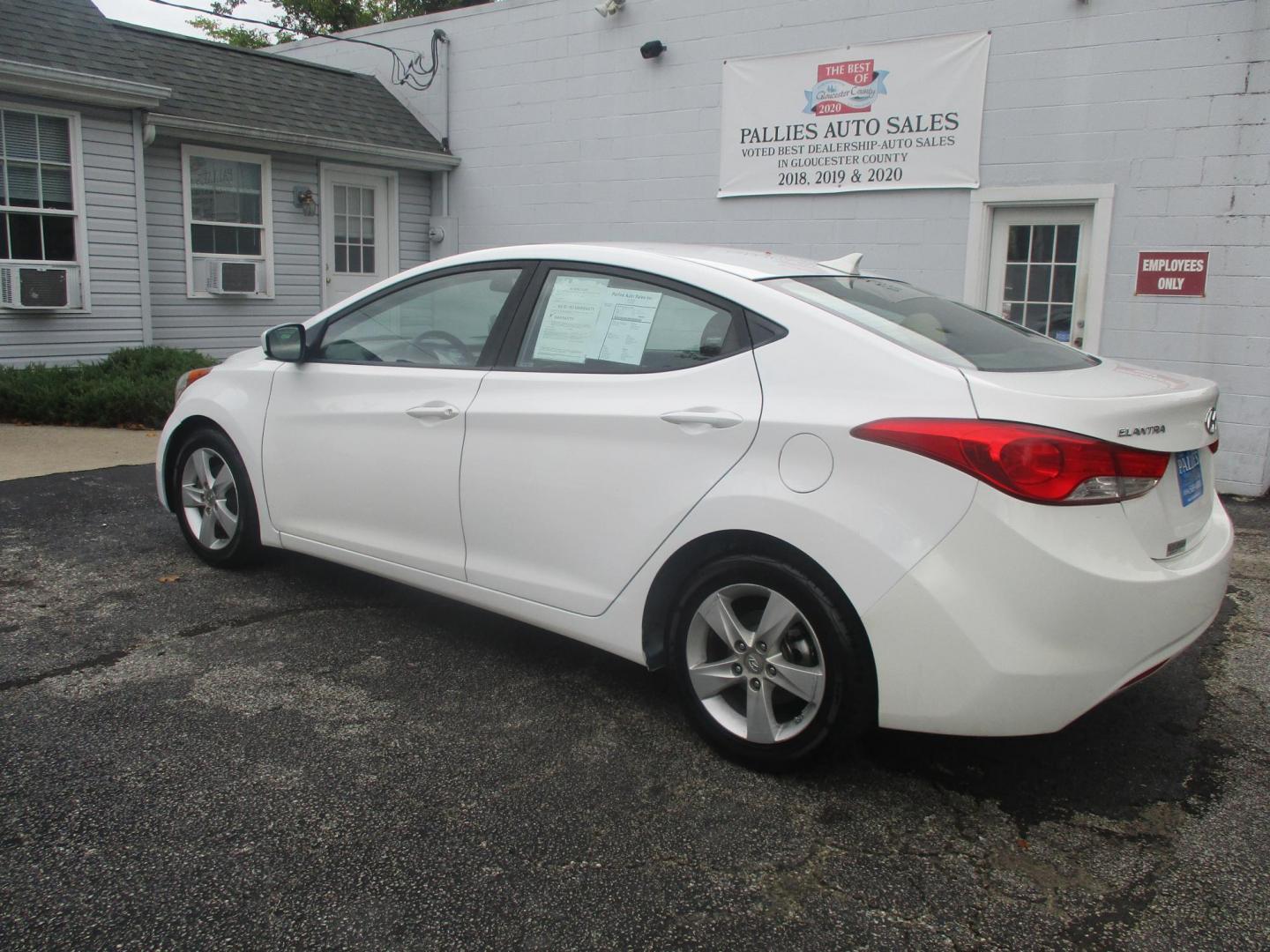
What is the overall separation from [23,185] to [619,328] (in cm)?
868

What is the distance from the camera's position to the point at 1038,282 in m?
8.74

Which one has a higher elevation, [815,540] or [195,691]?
[815,540]

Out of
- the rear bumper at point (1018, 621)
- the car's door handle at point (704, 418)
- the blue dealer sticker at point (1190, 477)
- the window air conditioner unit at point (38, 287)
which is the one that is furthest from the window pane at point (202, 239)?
the blue dealer sticker at point (1190, 477)

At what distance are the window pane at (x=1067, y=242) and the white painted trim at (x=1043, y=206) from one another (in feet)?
0.51

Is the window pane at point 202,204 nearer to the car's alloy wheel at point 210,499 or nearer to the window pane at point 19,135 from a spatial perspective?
the window pane at point 19,135

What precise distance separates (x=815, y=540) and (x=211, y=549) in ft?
10.6

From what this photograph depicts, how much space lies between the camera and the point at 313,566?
5137 millimetres

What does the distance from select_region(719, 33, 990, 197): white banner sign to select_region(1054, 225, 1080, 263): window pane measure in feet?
2.78

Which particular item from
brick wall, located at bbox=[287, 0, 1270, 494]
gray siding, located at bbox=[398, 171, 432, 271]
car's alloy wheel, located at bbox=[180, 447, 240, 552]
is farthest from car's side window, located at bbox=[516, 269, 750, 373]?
gray siding, located at bbox=[398, 171, 432, 271]

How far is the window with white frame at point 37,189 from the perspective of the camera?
379 inches

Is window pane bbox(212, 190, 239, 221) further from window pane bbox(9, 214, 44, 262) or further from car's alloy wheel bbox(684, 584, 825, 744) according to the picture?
car's alloy wheel bbox(684, 584, 825, 744)

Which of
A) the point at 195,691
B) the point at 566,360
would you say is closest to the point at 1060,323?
the point at 566,360

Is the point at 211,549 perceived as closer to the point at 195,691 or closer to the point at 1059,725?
the point at 195,691

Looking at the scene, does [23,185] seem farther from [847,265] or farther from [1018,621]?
[1018,621]
